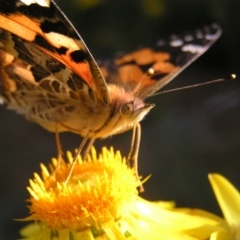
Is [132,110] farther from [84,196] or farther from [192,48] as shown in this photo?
[192,48]

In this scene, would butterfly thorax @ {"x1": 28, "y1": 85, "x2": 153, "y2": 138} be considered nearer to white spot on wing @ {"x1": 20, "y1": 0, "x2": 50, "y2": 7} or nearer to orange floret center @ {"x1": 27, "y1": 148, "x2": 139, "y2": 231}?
orange floret center @ {"x1": 27, "y1": 148, "x2": 139, "y2": 231}

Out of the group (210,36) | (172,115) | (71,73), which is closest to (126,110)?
(71,73)

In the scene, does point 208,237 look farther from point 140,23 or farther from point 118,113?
point 140,23

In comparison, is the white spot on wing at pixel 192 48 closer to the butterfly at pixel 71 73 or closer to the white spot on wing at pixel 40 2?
the butterfly at pixel 71 73

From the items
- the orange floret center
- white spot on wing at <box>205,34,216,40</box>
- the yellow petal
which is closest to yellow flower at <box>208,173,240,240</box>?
the yellow petal

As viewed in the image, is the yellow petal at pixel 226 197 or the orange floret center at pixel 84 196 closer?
the orange floret center at pixel 84 196

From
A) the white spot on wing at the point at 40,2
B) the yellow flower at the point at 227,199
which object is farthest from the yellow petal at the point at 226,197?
the white spot on wing at the point at 40,2
